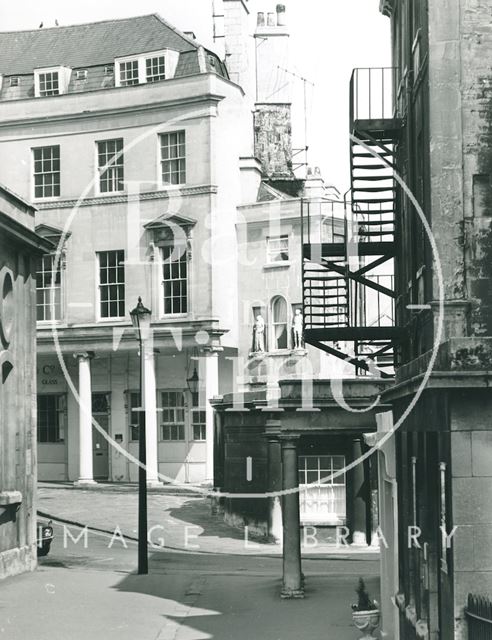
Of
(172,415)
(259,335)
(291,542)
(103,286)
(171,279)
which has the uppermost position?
(171,279)

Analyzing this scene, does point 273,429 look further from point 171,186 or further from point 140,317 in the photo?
point 171,186

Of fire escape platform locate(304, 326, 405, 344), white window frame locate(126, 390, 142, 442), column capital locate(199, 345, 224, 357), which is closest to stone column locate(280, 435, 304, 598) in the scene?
fire escape platform locate(304, 326, 405, 344)

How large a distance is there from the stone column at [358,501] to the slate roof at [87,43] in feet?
65.6

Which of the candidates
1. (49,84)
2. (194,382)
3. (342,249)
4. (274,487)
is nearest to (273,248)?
(194,382)

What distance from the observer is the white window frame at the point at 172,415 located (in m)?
43.5

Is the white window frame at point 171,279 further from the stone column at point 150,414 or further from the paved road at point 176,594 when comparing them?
the paved road at point 176,594

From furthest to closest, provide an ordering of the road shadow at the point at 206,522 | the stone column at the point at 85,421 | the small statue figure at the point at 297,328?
the stone column at the point at 85,421, the small statue figure at the point at 297,328, the road shadow at the point at 206,522

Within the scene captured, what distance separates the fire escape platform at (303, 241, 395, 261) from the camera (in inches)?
684

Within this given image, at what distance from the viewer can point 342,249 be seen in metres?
18.9

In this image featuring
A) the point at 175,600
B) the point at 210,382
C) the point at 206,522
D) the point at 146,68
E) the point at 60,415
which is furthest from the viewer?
the point at 60,415

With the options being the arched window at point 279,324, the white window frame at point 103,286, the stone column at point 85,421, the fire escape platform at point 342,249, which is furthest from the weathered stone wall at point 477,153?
the stone column at point 85,421

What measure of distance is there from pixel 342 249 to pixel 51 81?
92.6ft

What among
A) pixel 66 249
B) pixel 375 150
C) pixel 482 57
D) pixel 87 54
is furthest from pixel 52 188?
pixel 482 57

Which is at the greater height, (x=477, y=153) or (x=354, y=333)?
(x=477, y=153)
